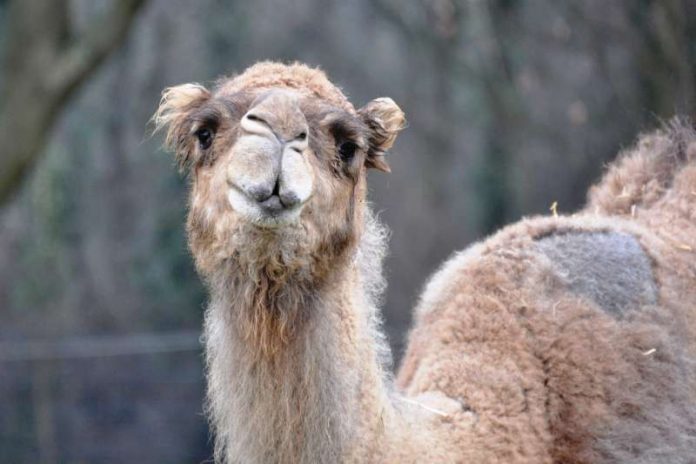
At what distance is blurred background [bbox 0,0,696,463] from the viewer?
12539 mm

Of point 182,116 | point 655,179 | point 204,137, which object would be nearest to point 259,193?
point 204,137

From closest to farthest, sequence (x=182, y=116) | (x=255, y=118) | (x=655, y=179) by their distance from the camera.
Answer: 1. (x=255, y=118)
2. (x=182, y=116)
3. (x=655, y=179)

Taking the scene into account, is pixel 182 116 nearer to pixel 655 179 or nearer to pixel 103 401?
pixel 655 179

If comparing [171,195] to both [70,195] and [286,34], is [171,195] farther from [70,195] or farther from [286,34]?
[286,34]

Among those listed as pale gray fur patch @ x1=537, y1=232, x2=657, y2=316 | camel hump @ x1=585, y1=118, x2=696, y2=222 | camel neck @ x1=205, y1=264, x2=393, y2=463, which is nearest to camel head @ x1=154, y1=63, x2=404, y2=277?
camel neck @ x1=205, y1=264, x2=393, y2=463

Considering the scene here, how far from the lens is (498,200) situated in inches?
591

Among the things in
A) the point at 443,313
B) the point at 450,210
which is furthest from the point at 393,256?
the point at 443,313

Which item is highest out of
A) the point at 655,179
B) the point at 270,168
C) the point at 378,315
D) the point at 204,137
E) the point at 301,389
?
the point at 655,179

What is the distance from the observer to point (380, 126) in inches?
182

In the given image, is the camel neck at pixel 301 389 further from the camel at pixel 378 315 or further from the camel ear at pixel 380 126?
the camel ear at pixel 380 126

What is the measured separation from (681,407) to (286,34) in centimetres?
1202

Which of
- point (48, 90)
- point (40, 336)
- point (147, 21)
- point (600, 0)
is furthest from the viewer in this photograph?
point (147, 21)

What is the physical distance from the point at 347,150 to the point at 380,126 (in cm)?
33

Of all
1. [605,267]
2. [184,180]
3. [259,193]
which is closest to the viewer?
[259,193]
